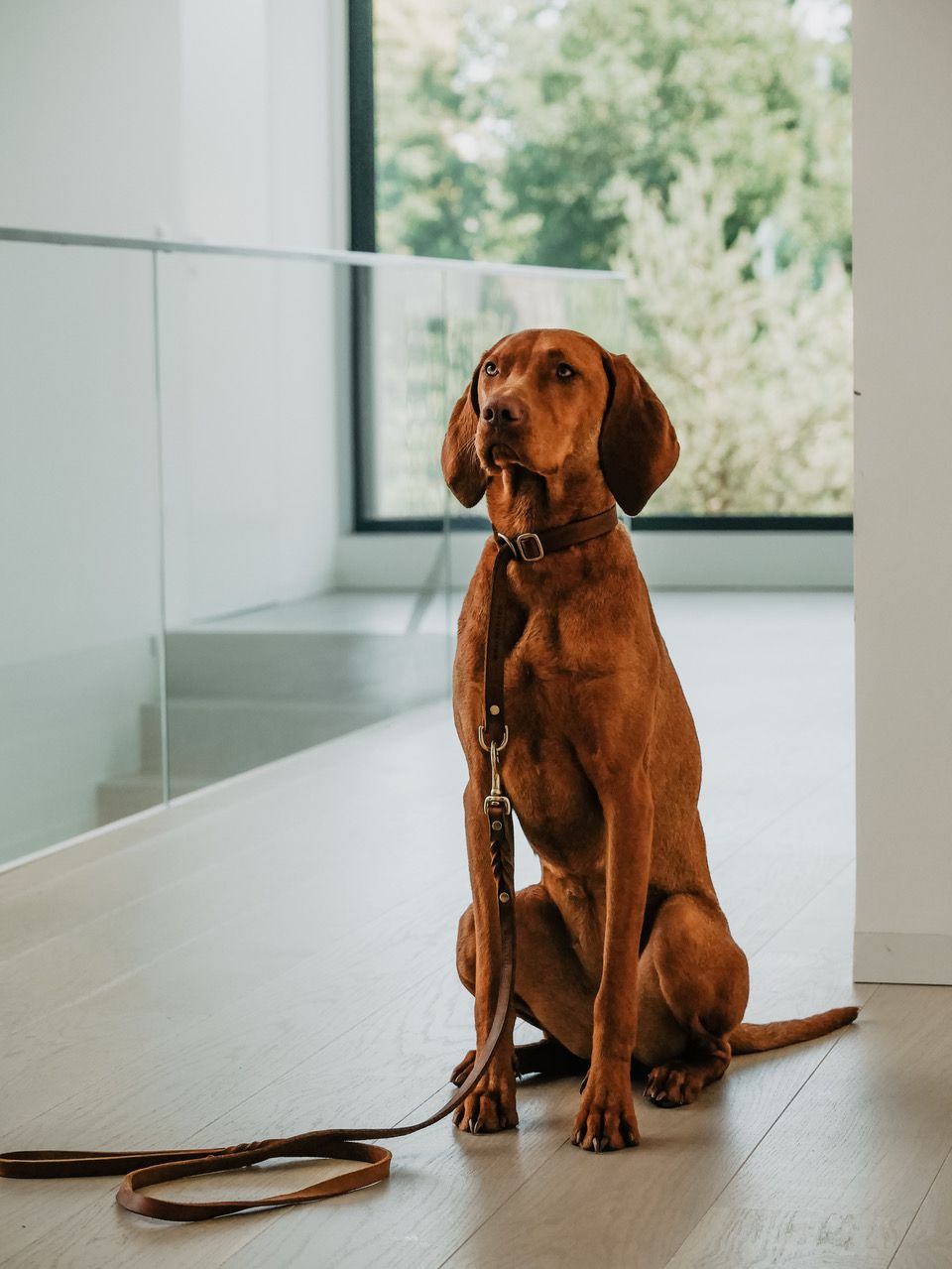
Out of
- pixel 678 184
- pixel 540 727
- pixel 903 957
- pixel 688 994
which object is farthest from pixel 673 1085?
pixel 678 184

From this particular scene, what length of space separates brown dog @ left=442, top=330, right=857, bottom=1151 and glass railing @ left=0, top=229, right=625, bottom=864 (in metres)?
1.86

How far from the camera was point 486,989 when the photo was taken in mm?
2127

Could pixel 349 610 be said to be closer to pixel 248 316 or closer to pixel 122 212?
pixel 248 316

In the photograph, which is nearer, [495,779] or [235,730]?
[495,779]

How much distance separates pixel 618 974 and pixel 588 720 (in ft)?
1.00

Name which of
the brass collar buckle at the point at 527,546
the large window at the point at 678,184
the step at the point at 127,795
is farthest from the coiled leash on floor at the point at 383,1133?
the large window at the point at 678,184

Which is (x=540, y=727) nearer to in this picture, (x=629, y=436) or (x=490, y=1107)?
(x=629, y=436)

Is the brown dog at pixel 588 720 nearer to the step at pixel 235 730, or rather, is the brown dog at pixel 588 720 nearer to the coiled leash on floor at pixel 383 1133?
the coiled leash on floor at pixel 383 1133

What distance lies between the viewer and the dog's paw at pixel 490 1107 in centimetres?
213

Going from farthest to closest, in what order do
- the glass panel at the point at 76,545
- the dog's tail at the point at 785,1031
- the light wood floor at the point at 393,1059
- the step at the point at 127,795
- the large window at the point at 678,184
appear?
1. the large window at the point at 678,184
2. the step at the point at 127,795
3. the glass panel at the point at 76,545
4. the dog's tail at the point at 785,1031
5. the light wood floor at the point at 393,1059

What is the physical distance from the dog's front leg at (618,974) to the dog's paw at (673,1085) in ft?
0.46

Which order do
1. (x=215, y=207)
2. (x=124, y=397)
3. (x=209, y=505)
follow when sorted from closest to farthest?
(x=124, y=397) → (x=209, y=505) → (x=215, y=207)

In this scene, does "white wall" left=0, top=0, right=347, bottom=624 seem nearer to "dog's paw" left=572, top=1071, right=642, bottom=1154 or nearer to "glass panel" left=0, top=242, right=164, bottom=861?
"glass panel" left=0, top=242, right=164, bottom=861

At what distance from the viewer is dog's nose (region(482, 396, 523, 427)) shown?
1.94 m
